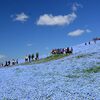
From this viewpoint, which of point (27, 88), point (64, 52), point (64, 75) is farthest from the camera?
point (64, 52)

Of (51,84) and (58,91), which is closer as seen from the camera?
(58,91)

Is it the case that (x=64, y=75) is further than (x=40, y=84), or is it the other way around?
(x=64, y=75)

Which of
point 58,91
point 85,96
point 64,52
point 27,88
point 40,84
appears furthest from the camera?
point 64,52

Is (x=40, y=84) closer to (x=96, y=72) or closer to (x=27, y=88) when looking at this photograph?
(x=27, y=88)

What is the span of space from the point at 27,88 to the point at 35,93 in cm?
251

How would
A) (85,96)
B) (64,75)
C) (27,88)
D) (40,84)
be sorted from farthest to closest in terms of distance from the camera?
(64,75) < (40,84) < (27,88) < (85,96)

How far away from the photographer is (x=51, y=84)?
98.0 ft

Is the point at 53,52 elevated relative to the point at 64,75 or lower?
elevated

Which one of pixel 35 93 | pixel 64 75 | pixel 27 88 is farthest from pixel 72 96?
pixel 64 75

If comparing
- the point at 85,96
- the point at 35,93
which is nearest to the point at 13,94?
the point at 35,93

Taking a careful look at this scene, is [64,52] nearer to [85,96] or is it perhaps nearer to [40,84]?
[40,84]

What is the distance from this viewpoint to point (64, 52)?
68188mm

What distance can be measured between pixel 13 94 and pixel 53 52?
44172 millimetres

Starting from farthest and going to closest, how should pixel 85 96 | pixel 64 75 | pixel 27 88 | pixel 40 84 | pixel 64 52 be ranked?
pixel 64 52
pixel 64 75
pixel 40 84
pixel 27 88
pixel 85 96
